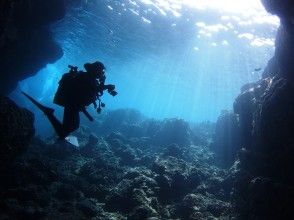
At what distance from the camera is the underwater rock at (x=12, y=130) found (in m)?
8.95

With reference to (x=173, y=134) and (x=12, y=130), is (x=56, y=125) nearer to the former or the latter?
(x=12, y=130)

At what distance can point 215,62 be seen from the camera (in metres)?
36.7

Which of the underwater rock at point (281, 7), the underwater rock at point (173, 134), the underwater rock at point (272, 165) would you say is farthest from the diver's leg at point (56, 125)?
the underwater rock at point (173, 134)

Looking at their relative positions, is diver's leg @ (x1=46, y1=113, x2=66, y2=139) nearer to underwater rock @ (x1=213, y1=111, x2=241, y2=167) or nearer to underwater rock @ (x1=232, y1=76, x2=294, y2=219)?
underwater rock @ (x1=232, y1=76, x2=294, y2=219)

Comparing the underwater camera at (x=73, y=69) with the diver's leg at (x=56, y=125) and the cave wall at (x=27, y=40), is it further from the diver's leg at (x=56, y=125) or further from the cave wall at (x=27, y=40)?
the cave wall at (x=27, y=40)

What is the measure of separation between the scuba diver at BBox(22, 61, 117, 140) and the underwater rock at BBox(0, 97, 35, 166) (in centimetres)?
346

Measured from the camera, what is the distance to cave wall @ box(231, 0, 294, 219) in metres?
9.08

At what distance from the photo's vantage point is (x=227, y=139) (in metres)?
23.9

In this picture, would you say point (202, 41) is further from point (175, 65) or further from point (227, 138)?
point (175, 65)

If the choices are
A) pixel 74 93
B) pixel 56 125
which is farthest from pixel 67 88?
pixel 56 125

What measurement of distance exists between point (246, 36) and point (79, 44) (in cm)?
2391

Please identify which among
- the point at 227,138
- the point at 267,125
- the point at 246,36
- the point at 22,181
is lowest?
the point at 22,181

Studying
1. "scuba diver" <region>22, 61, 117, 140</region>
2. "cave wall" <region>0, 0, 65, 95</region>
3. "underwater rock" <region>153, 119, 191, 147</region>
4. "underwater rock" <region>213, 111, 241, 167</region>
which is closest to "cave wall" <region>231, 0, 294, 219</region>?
"scuba diver" <region>22, 61, 117, 140</region>

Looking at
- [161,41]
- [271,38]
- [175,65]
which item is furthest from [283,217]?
[175,65]
